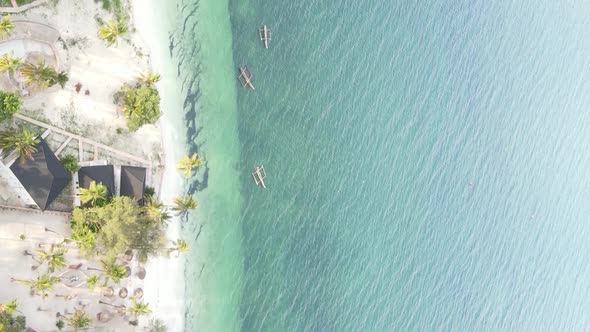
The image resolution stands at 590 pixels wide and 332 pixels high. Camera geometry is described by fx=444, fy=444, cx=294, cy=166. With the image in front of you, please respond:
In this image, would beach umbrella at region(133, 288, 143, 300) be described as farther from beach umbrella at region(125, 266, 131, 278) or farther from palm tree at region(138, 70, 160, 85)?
palm tree at region(138, 70, 160, 85)

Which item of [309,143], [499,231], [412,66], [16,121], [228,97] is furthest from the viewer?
[499,231]

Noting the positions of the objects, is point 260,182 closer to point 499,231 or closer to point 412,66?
point 412,66

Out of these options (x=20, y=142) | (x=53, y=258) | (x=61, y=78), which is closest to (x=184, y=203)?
(x=53, y=258)

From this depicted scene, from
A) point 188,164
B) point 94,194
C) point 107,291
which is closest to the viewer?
point 94,194

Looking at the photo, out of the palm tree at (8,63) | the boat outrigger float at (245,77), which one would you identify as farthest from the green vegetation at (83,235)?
the boat outrigger float at (245,77)

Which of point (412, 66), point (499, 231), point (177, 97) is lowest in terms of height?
point (499, 231)

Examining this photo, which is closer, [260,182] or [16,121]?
[16,121]

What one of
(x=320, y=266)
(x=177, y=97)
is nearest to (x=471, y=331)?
(x=320, y=266)

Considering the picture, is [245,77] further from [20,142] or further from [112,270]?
[112,270]
